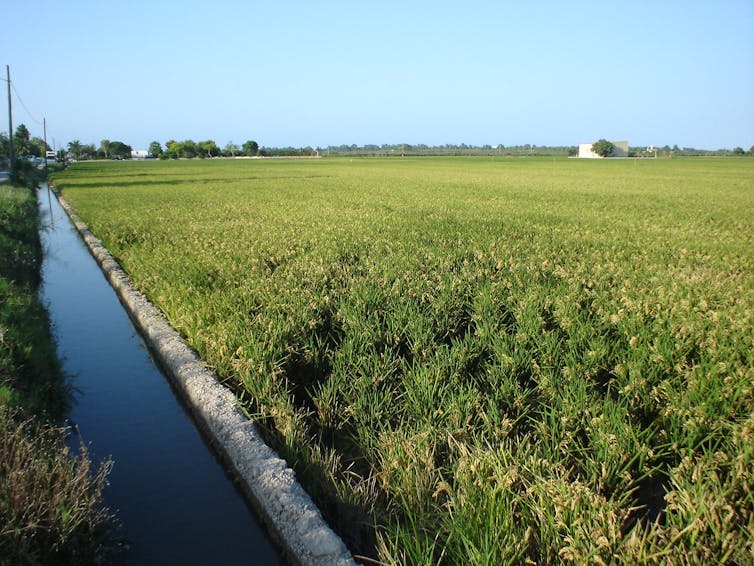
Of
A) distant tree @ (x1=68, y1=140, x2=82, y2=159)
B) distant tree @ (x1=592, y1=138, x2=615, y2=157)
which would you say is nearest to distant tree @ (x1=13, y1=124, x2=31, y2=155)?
distant tree @ (x1=68, y1=140, x2=82, y2=159)

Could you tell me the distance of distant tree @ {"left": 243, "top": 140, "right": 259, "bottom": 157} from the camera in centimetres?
13338

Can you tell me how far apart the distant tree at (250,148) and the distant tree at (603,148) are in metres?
72.8

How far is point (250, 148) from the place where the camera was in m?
134

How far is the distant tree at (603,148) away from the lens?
97938 mm

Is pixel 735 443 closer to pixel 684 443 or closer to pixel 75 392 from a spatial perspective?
pixel 684 443

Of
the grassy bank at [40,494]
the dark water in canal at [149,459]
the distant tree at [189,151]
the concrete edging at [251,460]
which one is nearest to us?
the grassy bank at [40,494]

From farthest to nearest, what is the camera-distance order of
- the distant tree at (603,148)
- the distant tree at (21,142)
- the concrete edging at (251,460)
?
1. the distant tree at (603,148)
2. the distant tree at (21,142)
3. the concrete edging at (251,460)

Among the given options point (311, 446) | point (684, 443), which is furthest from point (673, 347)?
point (311, 446)

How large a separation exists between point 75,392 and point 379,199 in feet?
48.5

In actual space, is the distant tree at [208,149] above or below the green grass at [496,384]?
below

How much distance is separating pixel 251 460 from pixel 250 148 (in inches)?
5417

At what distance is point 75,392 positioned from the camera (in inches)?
184

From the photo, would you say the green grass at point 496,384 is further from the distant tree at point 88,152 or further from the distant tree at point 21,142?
the distant tree at point 88,152

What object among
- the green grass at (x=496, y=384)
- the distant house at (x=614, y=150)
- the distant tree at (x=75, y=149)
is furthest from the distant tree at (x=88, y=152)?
the green grass at (x=496, y=384)
